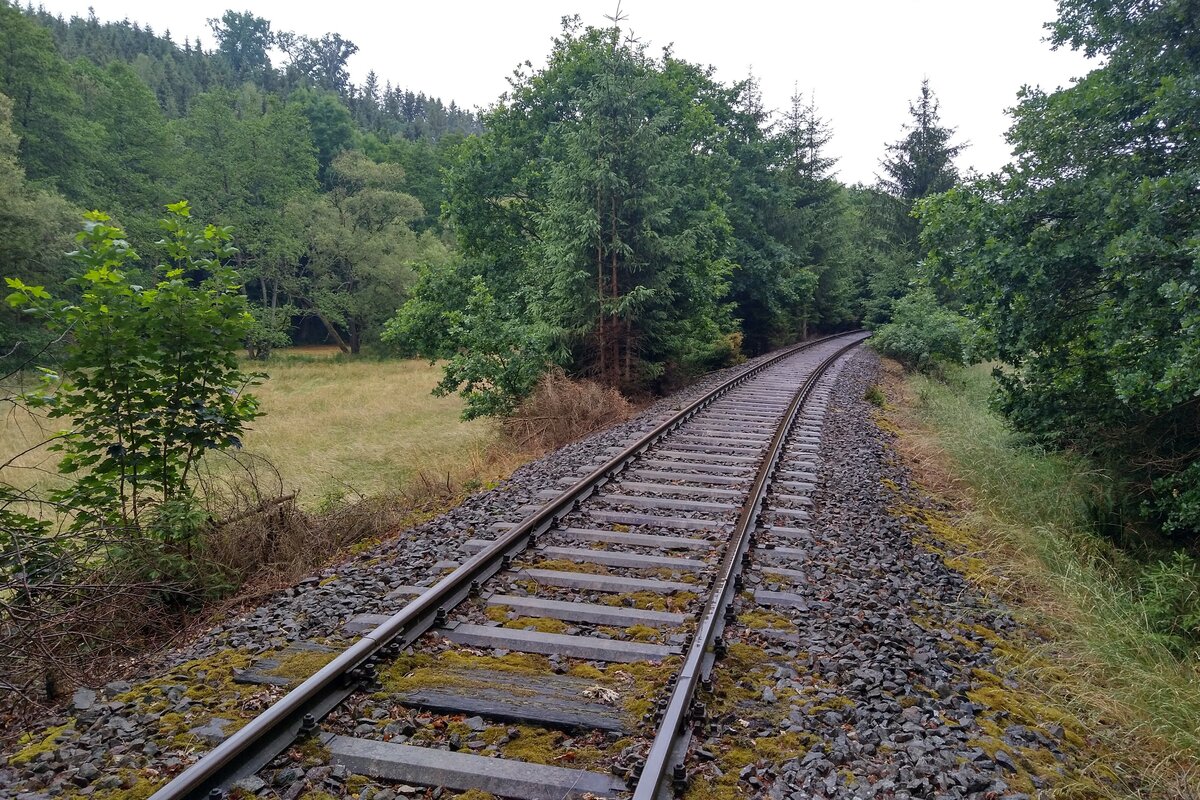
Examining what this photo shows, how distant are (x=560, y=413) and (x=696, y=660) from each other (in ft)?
30.0

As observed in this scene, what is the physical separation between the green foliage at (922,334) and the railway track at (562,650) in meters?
16.7

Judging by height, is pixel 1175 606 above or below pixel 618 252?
below

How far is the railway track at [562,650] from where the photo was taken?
2.99 meters

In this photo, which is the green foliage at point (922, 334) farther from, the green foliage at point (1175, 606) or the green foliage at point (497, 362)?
the green foliage at point (1175, 606)

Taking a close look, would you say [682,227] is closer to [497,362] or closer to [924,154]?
[497,362]

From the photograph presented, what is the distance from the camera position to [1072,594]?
5.45 metres

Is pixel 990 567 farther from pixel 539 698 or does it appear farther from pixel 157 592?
pixel 157 592

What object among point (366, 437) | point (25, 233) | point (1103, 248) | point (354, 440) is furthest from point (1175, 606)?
point (25, 233)

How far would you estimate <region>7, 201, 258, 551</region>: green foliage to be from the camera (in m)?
5.29

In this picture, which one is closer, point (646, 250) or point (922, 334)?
point (646, 250)

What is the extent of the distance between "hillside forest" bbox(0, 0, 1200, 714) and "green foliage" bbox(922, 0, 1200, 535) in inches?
1.3

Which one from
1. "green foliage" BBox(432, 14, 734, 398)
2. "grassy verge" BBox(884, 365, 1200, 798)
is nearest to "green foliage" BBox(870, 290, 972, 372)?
"green foliage" BBox(432, 14, 734, 398)

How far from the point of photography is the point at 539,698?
3.59 metres

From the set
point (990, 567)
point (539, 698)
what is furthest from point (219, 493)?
point (990, 567)
